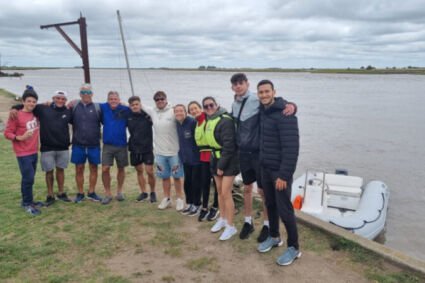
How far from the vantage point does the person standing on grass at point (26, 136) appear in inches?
192

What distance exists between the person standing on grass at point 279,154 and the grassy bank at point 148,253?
372 millimetres

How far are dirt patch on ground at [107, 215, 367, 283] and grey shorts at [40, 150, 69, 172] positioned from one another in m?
2.01

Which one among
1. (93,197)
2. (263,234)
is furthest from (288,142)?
(93,197)

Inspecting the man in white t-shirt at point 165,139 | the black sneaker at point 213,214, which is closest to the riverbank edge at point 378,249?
the black sneaker at point 213,214

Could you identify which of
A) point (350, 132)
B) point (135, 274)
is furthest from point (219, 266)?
point (350, 132)

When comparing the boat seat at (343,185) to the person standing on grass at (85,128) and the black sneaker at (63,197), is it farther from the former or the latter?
the black sneaker at (63,197)

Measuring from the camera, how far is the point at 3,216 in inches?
201

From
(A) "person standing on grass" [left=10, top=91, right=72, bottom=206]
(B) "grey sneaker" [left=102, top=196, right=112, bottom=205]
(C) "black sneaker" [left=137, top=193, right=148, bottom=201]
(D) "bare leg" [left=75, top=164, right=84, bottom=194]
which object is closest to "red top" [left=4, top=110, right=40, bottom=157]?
(A) "person standing on grass" [left=10, top=91, right=72, bottom=206]

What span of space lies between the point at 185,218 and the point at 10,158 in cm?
613

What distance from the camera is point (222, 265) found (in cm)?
385

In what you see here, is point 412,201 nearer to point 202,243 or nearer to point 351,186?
point 351,186

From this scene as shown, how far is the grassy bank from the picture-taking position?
3.63 m

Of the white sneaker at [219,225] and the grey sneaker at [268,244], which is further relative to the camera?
the white sneaker at [219,225]

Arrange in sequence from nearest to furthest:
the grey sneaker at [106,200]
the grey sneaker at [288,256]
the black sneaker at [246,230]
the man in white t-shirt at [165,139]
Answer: the grey sneaker at [288,256], the black sneaker at [246,230], the man in white t-shirt at [165,139], the grey sneaker at [106,200]
